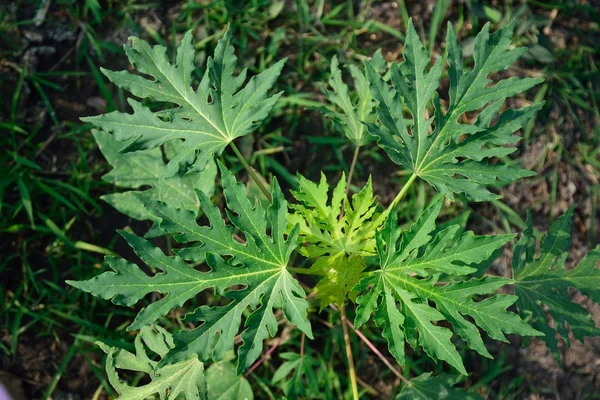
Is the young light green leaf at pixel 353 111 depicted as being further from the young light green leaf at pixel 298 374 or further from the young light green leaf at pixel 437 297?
the young light green leaf at pixel 298 374

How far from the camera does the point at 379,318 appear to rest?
196 centimetres

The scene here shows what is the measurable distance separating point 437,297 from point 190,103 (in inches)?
45.7

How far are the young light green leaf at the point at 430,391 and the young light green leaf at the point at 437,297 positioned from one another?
0.60 meters

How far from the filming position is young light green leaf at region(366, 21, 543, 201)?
217 centimetres

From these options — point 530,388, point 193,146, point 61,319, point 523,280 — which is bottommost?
point 530,388

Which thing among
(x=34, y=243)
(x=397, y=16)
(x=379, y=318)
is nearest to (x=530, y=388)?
(x=379, y=318)

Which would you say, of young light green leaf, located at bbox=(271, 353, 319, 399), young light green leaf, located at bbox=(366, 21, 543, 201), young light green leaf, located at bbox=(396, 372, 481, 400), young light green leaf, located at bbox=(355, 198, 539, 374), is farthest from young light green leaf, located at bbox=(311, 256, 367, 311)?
young light green leaf, located at bbox=(271, 353, 319, 399)

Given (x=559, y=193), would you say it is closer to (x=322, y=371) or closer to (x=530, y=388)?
(x=530, y=388)

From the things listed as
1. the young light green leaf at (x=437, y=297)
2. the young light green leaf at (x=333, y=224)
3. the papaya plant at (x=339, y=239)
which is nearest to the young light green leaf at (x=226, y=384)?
the papaya plant at (x=339, y=239)

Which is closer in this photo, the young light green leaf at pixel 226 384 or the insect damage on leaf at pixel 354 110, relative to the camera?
the insect damage on leaf at pixel 354 110

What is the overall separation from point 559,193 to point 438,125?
63.7 inches

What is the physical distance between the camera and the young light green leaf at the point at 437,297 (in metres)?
1.95

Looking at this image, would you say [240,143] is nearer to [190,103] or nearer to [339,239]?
[190,103]

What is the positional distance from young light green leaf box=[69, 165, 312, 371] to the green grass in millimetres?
1172
